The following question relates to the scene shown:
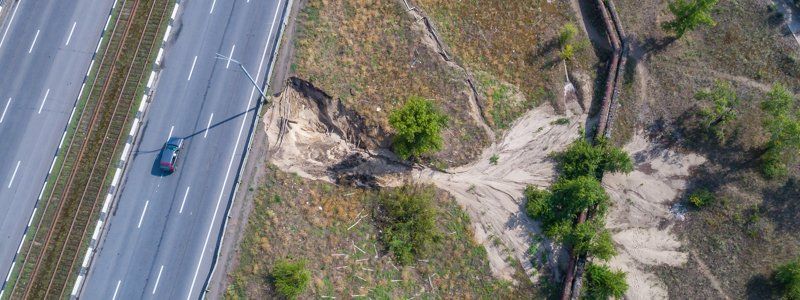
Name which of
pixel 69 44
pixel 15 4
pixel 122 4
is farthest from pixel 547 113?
pixel 15 4

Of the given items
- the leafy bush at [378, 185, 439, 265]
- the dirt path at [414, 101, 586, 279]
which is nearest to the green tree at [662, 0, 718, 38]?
the dirt path at [414, 101, 586, 279]

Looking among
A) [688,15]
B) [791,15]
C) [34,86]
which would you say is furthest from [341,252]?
[791,15]

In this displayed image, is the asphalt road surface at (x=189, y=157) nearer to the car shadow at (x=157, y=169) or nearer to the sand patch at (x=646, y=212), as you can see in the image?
the car shadow at (x=157, y=169)

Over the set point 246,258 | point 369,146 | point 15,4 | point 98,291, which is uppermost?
point 15,4

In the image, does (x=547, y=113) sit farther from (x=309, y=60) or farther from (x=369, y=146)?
(x=309, y=60)

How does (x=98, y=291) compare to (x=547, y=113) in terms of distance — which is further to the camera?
(x=547, y=113)

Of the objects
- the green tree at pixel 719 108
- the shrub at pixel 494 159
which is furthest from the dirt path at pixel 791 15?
the shrub at pixel 494 159

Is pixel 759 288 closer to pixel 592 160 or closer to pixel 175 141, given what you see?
pixel 592 160
